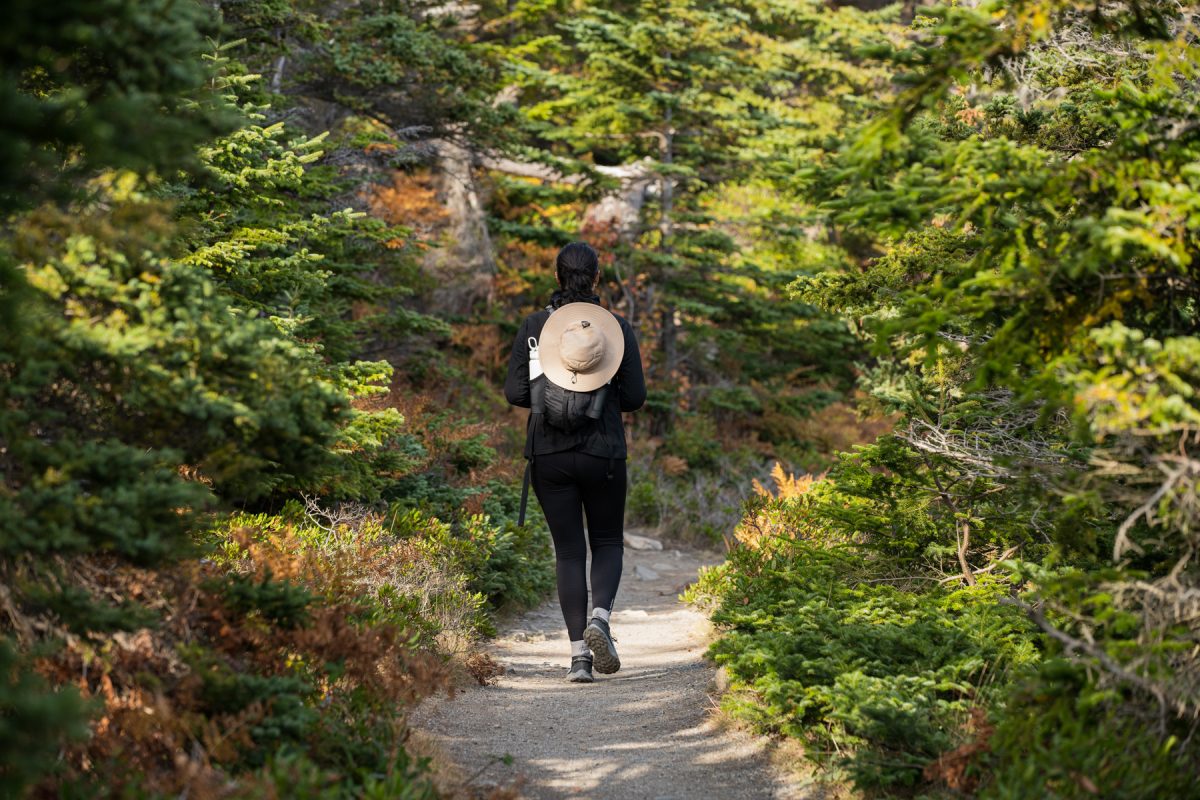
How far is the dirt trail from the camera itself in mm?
4594

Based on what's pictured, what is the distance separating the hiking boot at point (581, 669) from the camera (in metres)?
6.38

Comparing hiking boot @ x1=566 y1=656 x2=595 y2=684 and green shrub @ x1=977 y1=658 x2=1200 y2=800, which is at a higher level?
green shrub @ x1=977 y1=658 x2=1200 y2=800

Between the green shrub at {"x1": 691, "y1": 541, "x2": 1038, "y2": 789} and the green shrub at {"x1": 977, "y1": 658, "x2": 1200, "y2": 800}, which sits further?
the green shrub at {"x1": 691, "y1": 541, "x2": 1038, "y2": 789}

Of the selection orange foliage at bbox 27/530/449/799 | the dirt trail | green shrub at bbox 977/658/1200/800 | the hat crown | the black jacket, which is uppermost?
the hat crown

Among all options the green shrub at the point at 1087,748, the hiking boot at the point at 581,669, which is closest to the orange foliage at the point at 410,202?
the hiking boot at the point at 581,669

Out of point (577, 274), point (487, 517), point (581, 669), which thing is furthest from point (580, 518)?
point (487, 517)

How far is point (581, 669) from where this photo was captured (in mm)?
6398

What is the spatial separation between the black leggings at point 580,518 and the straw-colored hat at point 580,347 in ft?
1.46

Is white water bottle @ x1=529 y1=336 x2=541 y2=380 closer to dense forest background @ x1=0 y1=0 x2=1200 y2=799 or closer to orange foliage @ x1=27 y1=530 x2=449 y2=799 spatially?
dense forest background @ x1=0 y1=0 x2=1200 y2=799

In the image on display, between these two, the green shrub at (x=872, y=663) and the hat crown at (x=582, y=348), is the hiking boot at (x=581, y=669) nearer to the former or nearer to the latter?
the green shrub at (x=872, y=663)

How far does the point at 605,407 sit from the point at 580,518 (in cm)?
69

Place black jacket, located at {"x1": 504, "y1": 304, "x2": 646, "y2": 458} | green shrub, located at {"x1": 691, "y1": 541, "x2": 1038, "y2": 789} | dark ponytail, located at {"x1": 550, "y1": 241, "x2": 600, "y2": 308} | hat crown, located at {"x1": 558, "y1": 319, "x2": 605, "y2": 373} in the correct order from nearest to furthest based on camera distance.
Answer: green shrub, located at {"x1": 691, "y1": 541, "x2": 1038, "y2": 789} → hat crown, located at {"x1": 558, "y1": 319, "x2": 605, "y2": 373} → black jacket, located at {"x1": 504, "y1": 304, "x2": 646, "y2": 458} → dark ponytail, located at {"x1": 550, "y1": 241, "x2": 600, "y2": 308}

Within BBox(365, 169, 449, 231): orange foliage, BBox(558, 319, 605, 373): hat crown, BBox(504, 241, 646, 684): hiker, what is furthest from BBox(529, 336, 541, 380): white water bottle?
BBox(365, 169, 449, 231): orange foliage

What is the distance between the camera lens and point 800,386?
21.8 metres
